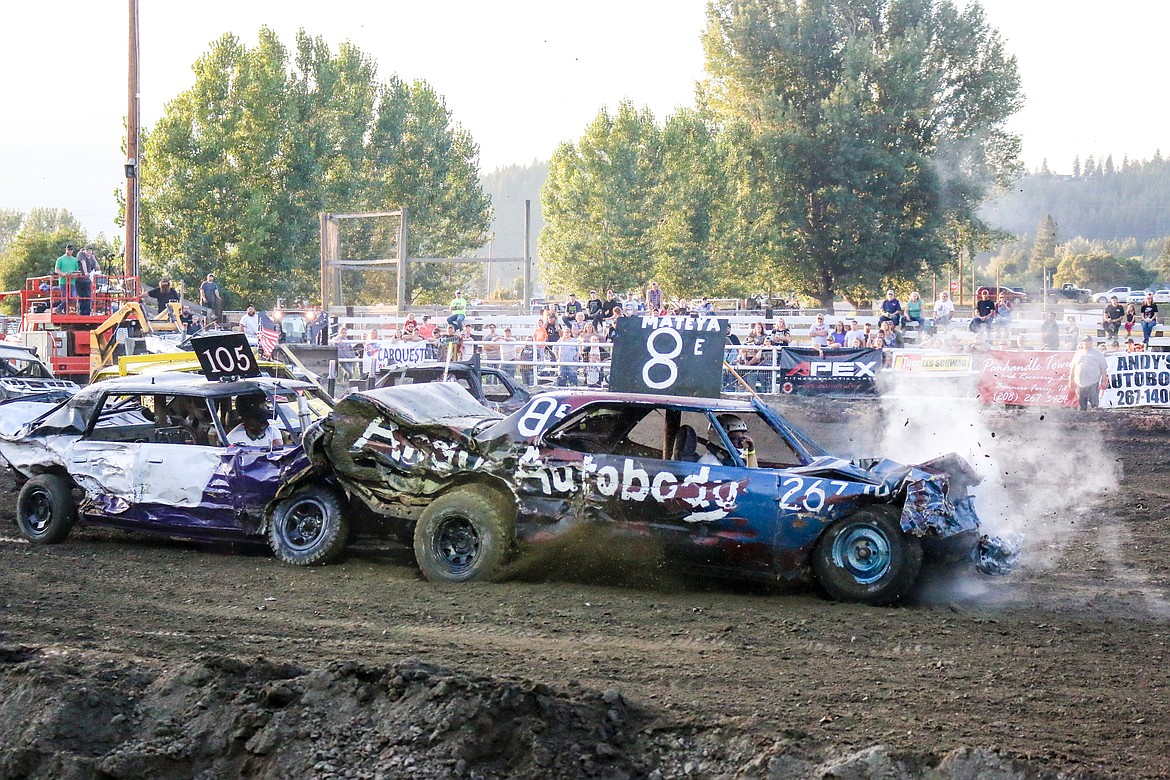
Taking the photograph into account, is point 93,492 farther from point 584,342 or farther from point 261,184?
point 261,184

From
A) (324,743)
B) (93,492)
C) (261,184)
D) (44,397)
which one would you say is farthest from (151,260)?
(324,743)

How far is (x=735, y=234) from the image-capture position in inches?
1981

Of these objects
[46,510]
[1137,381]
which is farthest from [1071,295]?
[46,510]

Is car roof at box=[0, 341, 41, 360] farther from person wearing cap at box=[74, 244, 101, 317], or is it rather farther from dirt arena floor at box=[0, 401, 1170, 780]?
dirt arena floor at box=[0, 401, 1170, 780]

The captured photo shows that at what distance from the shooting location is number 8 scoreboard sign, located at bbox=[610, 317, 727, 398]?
9469 millimetres

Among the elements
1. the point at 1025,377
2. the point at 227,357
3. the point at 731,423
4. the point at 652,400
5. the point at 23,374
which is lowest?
the point at 731,423

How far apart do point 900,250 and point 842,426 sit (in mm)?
33443

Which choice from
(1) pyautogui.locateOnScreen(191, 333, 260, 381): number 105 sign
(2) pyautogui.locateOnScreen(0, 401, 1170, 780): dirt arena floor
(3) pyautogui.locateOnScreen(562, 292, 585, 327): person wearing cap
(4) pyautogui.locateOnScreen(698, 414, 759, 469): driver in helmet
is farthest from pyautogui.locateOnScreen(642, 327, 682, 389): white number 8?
(3) pyautogui.locateOnScreen(562, 292, 585, 327): person wearing cap

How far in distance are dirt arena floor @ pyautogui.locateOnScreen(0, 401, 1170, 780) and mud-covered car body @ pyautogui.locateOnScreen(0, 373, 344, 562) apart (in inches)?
12.0

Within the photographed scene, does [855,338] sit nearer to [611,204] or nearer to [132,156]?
[132,156]

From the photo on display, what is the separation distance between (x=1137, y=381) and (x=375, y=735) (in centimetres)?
1928

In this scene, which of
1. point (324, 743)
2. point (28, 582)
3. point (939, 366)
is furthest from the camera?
point (939, 366)

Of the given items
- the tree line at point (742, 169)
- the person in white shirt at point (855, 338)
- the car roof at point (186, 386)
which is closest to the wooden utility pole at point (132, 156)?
the person in white shirt at point (855, 338)

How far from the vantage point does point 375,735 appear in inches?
191
